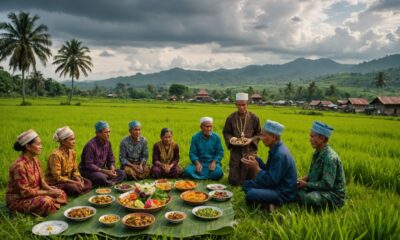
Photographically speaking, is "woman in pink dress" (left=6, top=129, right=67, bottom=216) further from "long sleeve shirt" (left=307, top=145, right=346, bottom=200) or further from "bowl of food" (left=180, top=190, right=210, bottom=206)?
"long sleeve shirt" (left=307, top=145, right=346, bottom=200)

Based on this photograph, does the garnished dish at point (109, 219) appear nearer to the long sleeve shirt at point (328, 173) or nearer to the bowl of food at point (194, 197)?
the bowl of food at point (194, 197)

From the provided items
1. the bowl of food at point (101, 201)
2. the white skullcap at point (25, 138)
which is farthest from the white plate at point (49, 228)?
the white skullcap at point (25, 138)

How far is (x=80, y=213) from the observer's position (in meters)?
4.09

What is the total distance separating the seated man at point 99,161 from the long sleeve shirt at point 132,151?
1.26 feet

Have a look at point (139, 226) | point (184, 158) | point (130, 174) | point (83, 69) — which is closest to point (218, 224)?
point (139, 226)

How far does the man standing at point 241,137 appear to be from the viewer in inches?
242

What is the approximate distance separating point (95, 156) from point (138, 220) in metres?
2.48

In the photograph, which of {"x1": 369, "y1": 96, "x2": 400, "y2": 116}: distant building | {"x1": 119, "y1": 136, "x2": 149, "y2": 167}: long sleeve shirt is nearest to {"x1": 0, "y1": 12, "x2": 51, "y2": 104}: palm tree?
{"x1": 119, "y1": 136, "x2": 149, "y2": 167}: long sleeve shirt

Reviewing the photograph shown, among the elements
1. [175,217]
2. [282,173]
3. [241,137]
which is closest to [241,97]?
[241,137]

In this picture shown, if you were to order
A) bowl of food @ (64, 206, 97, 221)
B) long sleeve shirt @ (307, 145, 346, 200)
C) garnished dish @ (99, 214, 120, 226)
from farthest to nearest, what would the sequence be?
long sleeve shirt @ (307, 145, 346, 200), bowl of food @ (64, 206, 97, 221), garnished dish @ (99, 214, 120, 226)

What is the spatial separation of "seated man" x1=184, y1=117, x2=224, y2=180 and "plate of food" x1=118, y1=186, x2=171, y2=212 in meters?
1.90

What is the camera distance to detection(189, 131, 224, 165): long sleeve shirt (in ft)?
21.6

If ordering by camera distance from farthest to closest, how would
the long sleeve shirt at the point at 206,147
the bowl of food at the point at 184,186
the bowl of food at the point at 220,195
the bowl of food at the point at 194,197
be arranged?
1. the long sleeve shirt at the point at 206,147
2. the bowl of food at the point at 184,186
3. the bowl of food at the point at 220,195
4. the bowl of food at the point at 194,197

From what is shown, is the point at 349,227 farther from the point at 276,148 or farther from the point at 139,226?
the point at 139,226
